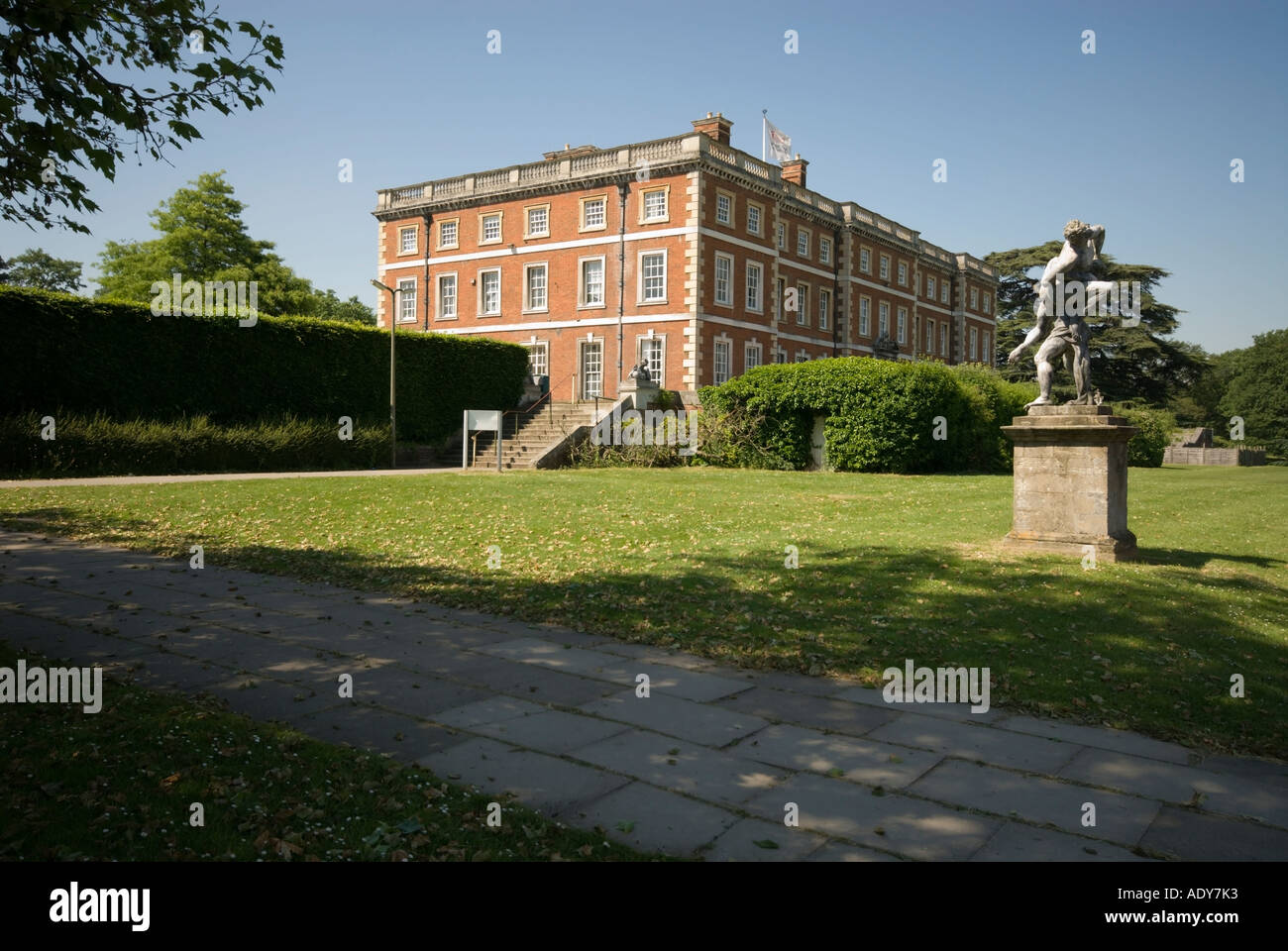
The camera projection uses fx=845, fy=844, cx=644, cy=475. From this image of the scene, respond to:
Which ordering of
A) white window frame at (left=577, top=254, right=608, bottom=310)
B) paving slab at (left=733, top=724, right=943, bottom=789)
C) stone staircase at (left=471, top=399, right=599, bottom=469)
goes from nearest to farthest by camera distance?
paving slab at (left=733, top=724, right=943, bottom=789) → stone staircase at (left=471, top=399, right=599, bottom=469) → white window frame at (left=577, top=254, right=608, bottom=310)

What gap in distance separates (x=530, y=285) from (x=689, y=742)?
126 feet

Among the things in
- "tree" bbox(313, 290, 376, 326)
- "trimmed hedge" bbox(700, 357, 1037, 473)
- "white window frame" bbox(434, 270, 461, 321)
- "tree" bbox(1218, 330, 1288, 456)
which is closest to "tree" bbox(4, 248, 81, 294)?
"tree" bbox(313, 290, 376, 326)

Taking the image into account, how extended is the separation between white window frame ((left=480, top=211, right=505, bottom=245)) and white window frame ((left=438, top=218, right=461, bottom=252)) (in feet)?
5.12

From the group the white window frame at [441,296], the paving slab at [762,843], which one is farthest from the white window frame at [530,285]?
the paving slab at [762,843]

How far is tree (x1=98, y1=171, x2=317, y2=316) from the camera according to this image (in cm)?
4509

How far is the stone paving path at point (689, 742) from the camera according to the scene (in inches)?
151

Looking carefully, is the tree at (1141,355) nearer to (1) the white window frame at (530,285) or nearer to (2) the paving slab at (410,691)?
(1) the white window frame at (530,285)

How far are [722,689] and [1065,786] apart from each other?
90.0 inches

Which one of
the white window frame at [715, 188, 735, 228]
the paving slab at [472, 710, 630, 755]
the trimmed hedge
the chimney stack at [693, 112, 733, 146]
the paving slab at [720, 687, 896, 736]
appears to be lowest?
the paving slab at [720, 687, 896, 736]

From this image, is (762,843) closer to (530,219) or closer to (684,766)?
(684,766)

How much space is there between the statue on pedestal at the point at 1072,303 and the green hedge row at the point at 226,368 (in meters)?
22.2

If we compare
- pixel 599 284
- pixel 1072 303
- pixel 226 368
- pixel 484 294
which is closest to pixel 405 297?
pixel 484 294

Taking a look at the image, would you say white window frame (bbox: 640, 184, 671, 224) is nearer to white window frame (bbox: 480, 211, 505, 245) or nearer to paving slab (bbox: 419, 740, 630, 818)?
white window frame (bbox: 480, 211, 505, 245)
